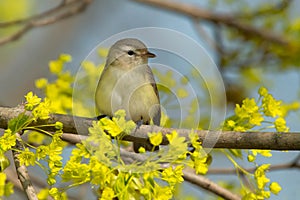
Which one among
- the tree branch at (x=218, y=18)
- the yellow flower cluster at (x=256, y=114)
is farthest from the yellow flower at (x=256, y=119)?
the tree branch at (x=218, y=18)

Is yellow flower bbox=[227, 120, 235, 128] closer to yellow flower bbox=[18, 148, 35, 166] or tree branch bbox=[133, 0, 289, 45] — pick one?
yellow flower bbox=[18, 148, 35, 166]

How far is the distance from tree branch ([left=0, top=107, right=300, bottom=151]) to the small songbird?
0.66 metres

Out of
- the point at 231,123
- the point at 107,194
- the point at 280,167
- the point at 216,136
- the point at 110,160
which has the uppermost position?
the point at 280,167

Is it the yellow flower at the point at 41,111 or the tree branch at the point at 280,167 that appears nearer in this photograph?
the yellow flower at the point at 41,111

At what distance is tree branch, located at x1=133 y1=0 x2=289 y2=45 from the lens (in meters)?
4.50

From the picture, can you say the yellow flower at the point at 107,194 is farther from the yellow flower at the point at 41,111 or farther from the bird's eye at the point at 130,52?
the bird's eye at the point at 130,52

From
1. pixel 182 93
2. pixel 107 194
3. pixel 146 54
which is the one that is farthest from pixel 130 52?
pixel 107 194

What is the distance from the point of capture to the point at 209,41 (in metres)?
4.64

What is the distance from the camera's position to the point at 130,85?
10.3 ft

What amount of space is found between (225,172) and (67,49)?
12.3ft

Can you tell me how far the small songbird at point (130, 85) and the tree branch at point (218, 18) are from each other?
A: 1436mm

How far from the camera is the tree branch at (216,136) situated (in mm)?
2129

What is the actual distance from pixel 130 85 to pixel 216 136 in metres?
0.99

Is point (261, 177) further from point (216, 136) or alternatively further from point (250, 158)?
point (216, 136)
